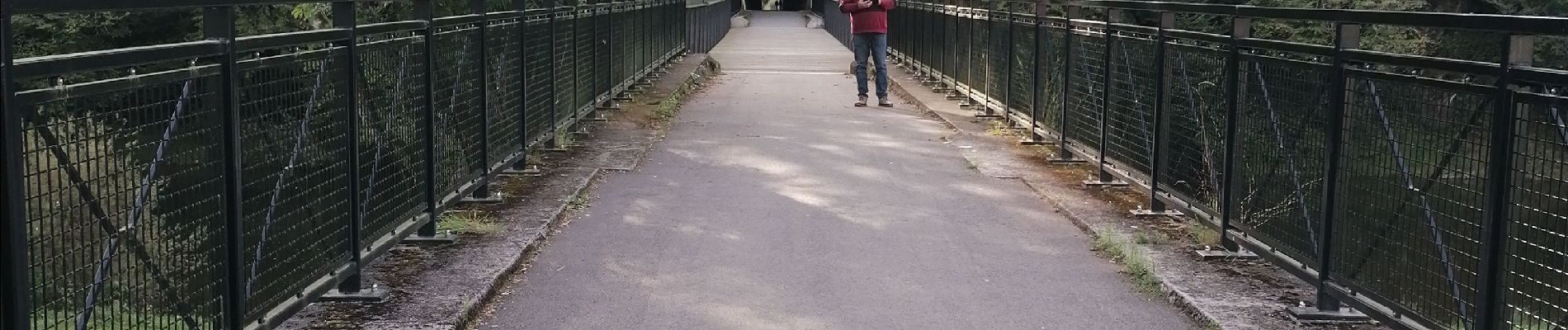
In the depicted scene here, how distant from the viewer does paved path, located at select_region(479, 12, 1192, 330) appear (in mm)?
6066

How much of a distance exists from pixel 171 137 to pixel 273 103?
0.83 meters

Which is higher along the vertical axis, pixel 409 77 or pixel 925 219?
pixel 409 77

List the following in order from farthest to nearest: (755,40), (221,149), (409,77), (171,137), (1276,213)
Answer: (755,40) < (409,77) < (1276,213) < (221,149) < (171,137)

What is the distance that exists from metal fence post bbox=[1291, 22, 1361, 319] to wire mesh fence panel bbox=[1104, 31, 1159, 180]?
8.50 feet

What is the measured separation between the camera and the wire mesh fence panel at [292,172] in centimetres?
495

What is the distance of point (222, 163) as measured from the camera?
4.61 metres

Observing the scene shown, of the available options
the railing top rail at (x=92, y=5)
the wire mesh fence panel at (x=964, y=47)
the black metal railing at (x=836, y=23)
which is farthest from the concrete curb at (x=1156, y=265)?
the black metal railing at (x=836, y=23)

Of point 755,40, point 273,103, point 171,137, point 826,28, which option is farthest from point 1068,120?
point 826,28

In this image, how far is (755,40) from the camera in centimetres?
3628

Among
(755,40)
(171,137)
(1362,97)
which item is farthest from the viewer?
(755,40)

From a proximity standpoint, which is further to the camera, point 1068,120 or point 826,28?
point 826,28

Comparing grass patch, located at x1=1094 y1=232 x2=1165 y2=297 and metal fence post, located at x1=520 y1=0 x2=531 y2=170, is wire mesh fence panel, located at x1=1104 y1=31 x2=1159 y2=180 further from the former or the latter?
metal fence post, located at x1=520 y1=0 x2=531 y2=170

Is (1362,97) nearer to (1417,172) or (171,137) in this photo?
(1417,172)

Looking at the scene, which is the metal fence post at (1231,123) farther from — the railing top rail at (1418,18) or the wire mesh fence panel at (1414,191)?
the wire mesh fence panel at (1414,191)
